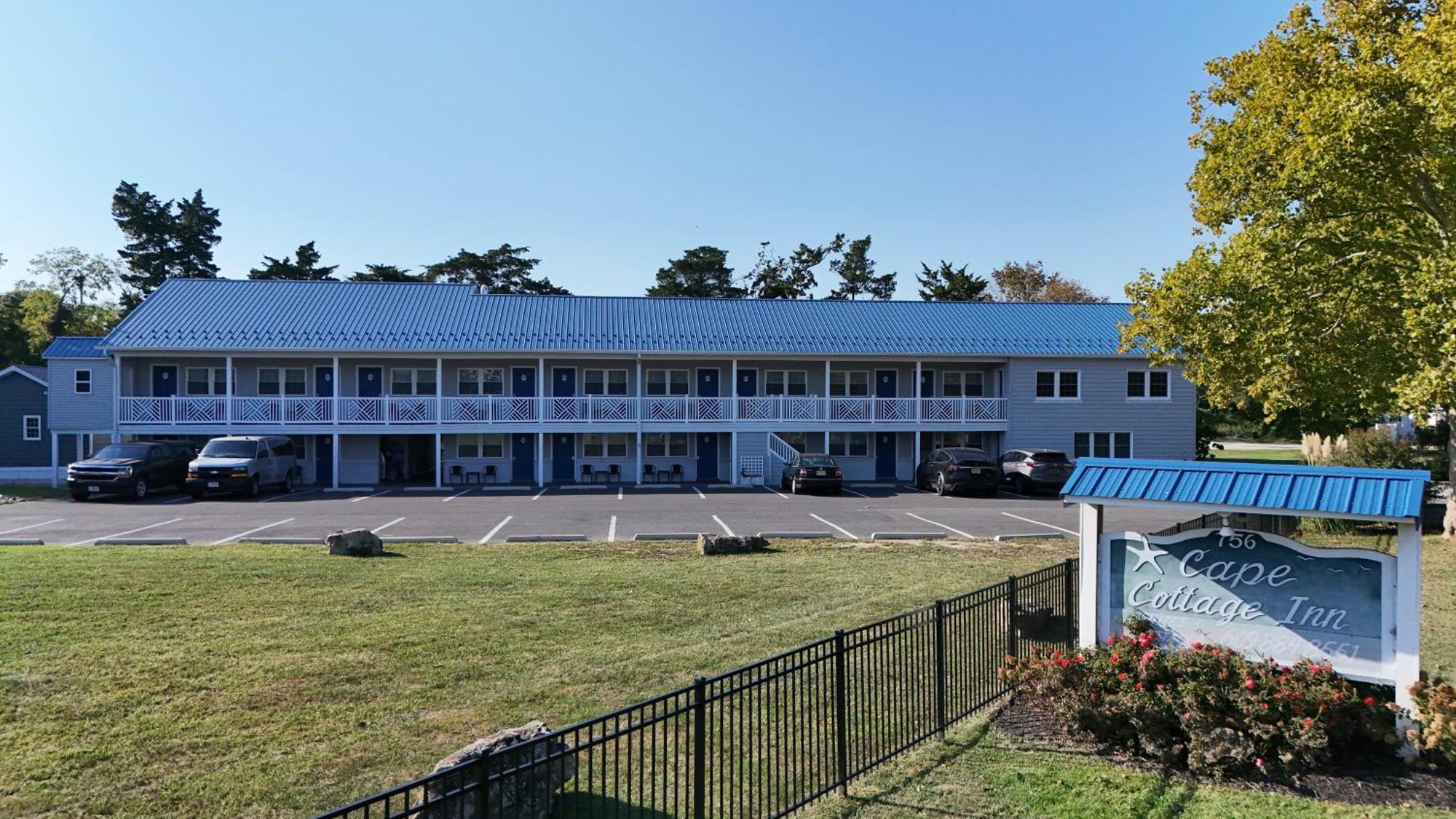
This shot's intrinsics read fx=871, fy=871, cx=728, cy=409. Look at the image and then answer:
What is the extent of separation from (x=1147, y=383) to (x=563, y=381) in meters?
23.2

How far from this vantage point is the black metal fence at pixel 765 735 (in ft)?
16.0

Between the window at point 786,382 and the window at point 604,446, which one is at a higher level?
the window at point 786,382

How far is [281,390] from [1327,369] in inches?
1282

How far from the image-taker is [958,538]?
1812 centimetres

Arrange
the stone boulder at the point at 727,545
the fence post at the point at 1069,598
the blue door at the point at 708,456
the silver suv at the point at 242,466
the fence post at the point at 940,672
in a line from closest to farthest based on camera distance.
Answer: the fence post at the point at 940,672 < the fence post at the point at 1069,598 < the stone boulder at the point at 727,545 < the silver suv at the point at 242,466 < the blue door at the point at 708,456

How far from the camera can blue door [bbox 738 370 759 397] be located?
3503cm

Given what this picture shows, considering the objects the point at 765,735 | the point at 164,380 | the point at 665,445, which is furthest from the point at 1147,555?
the point at 164,380

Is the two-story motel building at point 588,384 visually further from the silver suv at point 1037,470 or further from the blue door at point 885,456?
the silver suv at point 1037,470

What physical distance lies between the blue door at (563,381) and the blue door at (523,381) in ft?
2.37

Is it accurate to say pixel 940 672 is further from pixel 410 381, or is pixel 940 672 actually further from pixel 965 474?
pixel 410 381

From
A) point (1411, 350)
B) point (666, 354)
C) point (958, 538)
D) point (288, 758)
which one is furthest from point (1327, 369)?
point (666, 354)

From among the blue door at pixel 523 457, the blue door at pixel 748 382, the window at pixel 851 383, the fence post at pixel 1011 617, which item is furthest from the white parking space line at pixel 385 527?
the window at pixel 851 383

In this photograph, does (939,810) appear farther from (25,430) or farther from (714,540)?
(25,430)

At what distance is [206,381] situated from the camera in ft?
107
